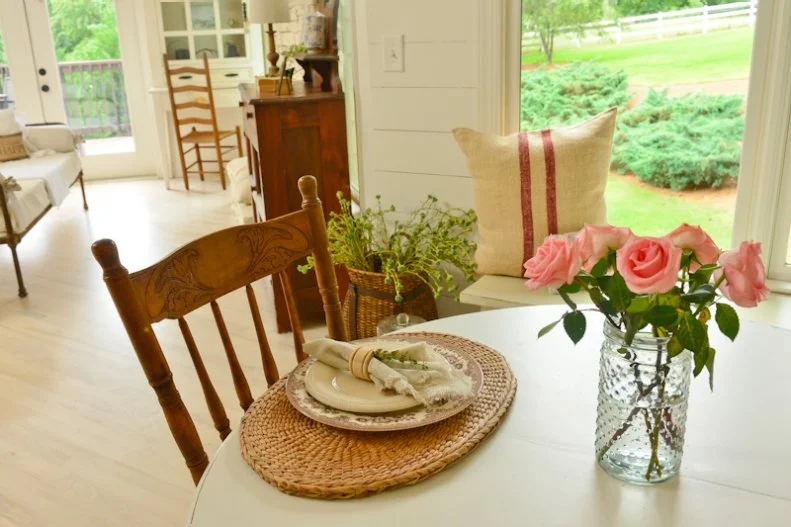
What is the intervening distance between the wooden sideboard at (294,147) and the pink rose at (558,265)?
7.42 feet

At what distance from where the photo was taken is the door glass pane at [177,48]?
6354 mm

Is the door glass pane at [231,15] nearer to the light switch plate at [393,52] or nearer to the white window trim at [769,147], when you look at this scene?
the light switch plate at [393,52]

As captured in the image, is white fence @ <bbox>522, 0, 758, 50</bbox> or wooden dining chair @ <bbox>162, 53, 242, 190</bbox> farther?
wooden dining chair @ <bbox>162, 53, 242, 190</bbox>

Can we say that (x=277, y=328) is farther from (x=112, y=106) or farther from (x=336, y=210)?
(x=112, y=106)

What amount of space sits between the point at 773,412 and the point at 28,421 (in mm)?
2455

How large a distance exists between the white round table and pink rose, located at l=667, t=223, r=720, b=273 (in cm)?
29

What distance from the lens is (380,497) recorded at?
37.6 inches

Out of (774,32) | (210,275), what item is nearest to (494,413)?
(210,275)

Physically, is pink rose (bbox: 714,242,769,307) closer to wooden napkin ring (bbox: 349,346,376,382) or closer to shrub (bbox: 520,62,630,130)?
wooden napkin ring (bbox: 349,346,376,382)

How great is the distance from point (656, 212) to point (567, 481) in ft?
6.03

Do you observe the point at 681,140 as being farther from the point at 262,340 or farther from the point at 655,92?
the point at 262,340

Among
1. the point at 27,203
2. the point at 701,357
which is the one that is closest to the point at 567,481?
the point at 701,357

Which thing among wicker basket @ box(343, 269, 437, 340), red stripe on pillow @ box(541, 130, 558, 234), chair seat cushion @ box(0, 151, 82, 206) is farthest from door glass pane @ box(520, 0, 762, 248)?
chair seat cushion @ box(0, 151, 82, 206)

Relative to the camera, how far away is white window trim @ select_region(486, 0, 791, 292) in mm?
2219
